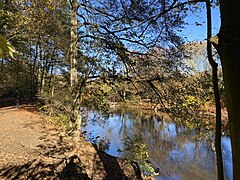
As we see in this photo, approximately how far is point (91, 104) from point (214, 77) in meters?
5.07

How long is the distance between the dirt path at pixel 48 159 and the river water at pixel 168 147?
886 millimetres

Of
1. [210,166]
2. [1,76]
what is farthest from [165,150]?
[1,76]

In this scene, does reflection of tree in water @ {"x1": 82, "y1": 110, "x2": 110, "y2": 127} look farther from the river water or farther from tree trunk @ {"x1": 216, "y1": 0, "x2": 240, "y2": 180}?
tree trunk @ {"x1": 216, "y1": 0, "x2": 240, "y2": 180}

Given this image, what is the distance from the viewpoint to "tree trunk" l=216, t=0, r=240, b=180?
1.15 meters

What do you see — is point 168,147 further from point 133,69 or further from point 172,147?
point 133,69

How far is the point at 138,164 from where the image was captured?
23.5 ft

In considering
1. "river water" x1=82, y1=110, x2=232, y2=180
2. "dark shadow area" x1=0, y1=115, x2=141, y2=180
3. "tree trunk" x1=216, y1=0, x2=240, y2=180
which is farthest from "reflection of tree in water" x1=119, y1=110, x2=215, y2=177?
"tree trunk" x1=216, y1=0, x2=240, y2=180

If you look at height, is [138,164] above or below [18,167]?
below

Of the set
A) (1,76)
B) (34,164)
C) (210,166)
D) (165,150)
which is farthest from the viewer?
(1,76)

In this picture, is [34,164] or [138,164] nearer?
[34,164]

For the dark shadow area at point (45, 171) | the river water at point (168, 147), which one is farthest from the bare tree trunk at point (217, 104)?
the river water at point (168, 147)

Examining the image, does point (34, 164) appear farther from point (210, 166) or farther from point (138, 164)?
point (210, 166)

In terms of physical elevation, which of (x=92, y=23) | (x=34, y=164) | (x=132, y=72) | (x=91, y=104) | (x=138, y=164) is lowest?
(x=138, y=164)

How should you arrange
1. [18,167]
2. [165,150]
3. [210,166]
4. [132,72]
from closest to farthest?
[18,167] → [132,72] → [210,166] → [165,150]
